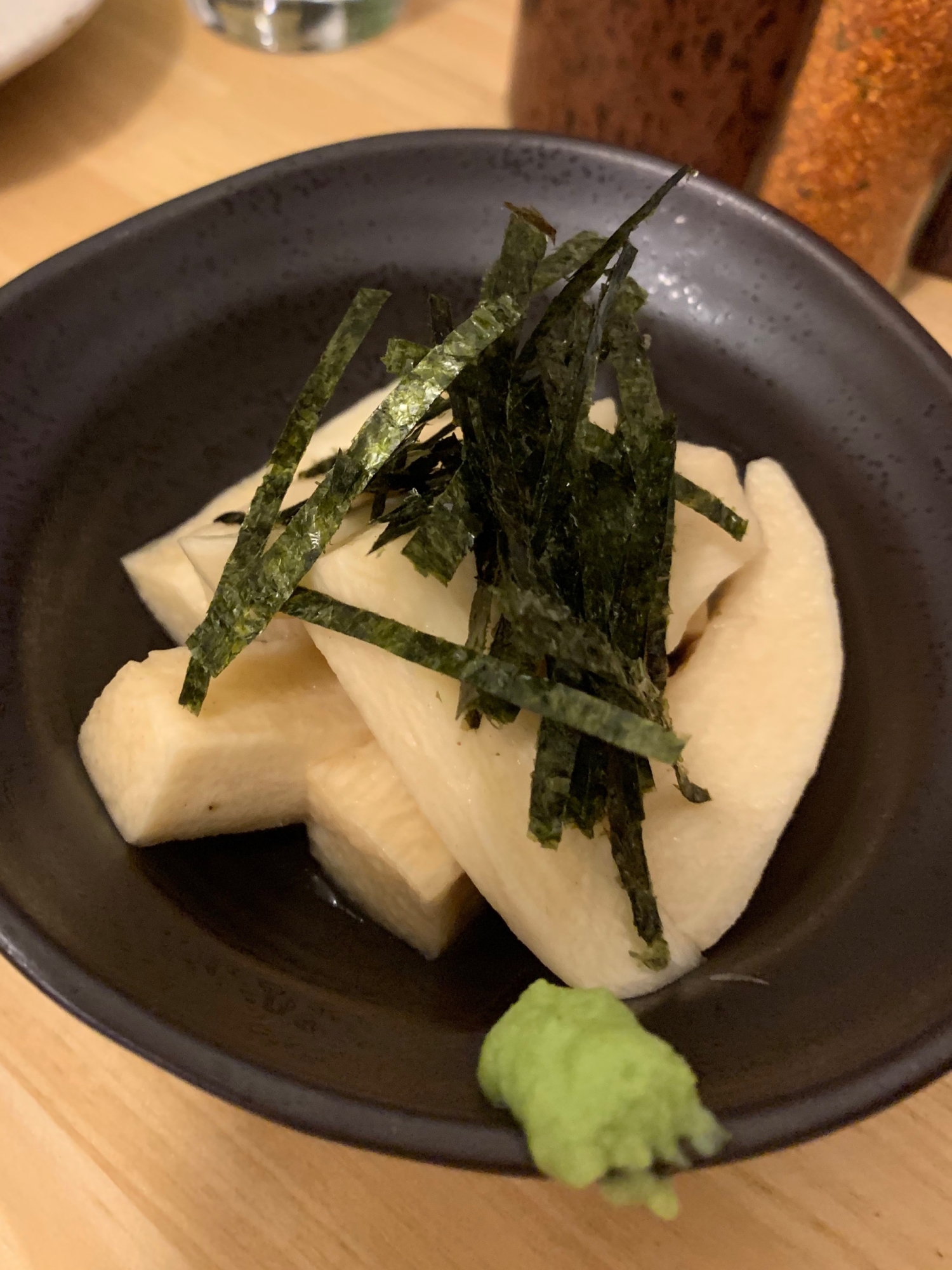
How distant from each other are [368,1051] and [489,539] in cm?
40

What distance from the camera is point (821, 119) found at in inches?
46.0

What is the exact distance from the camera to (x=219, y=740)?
0.77 m

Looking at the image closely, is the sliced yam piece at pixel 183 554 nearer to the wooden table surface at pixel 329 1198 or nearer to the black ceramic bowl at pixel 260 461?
the black ceramic bowl at pixel 260 461

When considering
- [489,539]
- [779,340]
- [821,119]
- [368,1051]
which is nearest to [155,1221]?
[368,1051]

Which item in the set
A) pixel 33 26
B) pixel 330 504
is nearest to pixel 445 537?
pixel 330 504

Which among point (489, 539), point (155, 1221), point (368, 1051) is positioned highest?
point (489, 539)

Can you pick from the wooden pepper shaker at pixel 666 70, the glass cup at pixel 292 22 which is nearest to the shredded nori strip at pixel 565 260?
the wooden pepper shaker at pixel 666 70

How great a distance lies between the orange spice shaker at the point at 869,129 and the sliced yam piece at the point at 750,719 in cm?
53

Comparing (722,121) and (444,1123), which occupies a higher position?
(722,121)

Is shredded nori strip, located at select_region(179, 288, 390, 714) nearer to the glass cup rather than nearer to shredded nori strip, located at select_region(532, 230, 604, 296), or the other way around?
shredded nori strip, located at select_region(532, 230, 604, 296)

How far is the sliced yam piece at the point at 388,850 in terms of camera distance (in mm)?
757

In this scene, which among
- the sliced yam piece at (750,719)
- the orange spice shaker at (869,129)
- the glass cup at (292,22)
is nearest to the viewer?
the sliced yam piece at (750,719)

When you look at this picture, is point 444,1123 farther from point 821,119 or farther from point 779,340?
point 821,119

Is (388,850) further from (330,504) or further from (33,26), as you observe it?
(33,26)
